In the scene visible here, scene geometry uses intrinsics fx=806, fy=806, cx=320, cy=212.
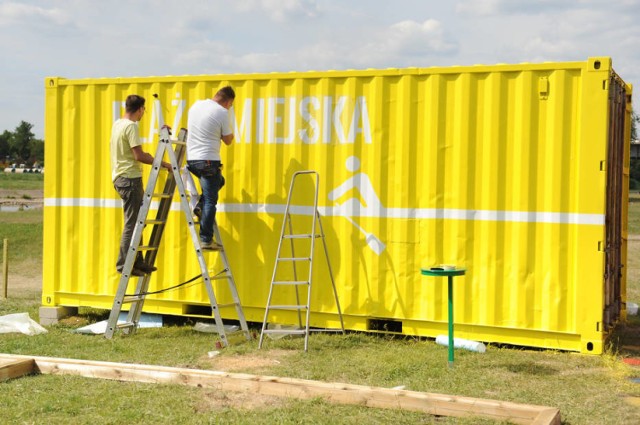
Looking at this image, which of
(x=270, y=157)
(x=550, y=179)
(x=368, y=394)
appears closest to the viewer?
(x=368, y=394)

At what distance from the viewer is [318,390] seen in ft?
20.4

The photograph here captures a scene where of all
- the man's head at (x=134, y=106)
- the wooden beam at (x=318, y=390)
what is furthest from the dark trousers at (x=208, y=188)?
the wooden beam at (x=318, y=390)

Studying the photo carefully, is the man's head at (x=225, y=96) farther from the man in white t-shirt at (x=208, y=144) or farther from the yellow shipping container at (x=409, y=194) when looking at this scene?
the yellow shipping container at (x=409, y=194)

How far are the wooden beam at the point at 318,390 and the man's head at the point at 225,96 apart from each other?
A: 3.20 meters

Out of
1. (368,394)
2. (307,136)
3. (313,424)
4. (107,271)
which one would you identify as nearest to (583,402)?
(368,394)

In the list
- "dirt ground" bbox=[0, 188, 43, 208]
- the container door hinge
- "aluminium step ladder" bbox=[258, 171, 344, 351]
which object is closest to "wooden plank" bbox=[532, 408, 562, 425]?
"aluminium step ladder" bbox=[258, 171, 344, 351]

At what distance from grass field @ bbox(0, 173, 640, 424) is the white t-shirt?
2048 millimetres

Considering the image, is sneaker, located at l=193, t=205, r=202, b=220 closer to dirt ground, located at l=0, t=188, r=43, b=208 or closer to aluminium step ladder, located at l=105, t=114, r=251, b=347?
aluminium step ladder, located at l=105, t=114, r=251, b=347

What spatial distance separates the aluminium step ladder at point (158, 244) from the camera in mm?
8656

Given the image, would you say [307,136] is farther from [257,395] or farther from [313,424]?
[313,424]

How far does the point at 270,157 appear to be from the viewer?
9.32 meters

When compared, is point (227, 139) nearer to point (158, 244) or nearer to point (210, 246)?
point (210, 246)

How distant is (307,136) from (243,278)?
1.82m

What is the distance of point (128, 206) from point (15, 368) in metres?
2.73
